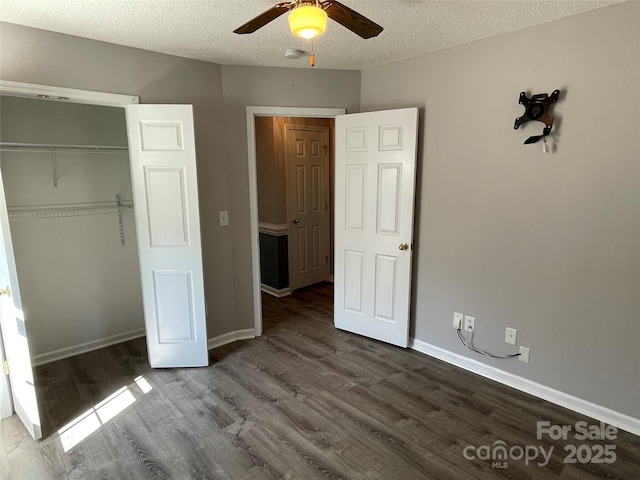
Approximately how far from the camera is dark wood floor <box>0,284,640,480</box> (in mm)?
1993

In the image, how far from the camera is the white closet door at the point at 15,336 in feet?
6.62

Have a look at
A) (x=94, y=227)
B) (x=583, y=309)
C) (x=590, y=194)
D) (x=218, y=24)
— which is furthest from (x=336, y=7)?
(x=94, y=227)

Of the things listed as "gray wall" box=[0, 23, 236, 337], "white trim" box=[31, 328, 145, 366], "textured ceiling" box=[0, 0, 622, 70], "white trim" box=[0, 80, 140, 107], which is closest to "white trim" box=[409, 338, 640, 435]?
"gray wall" box=[0, 23, 236, 337]

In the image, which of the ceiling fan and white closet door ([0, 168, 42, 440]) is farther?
white closet door ([0, 168, 42, 440])

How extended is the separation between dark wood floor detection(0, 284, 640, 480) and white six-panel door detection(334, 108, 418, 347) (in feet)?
1.19

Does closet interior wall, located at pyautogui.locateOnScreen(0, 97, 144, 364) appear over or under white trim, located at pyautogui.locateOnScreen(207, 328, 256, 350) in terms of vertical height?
over

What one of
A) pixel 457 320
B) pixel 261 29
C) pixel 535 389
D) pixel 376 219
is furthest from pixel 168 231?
pixel 535 389

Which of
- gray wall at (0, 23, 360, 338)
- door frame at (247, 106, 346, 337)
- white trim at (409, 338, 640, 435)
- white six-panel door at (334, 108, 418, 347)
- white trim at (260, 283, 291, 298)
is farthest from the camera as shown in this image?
white trim at (260, 283, 291, 298)

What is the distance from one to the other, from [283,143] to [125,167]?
179 cm

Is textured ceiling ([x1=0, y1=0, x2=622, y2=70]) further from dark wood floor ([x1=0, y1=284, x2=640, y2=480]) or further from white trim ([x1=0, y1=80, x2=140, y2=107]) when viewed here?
dark wood floor ([x1=0, y1=284, x2=640, y2=480])

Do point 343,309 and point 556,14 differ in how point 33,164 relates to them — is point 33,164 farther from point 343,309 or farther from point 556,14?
point 556,14

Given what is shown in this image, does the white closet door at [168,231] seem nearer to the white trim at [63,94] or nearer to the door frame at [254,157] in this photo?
the white trim at [63,94]

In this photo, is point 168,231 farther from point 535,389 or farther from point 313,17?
point 535,389

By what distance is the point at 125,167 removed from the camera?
3393 millimetres
